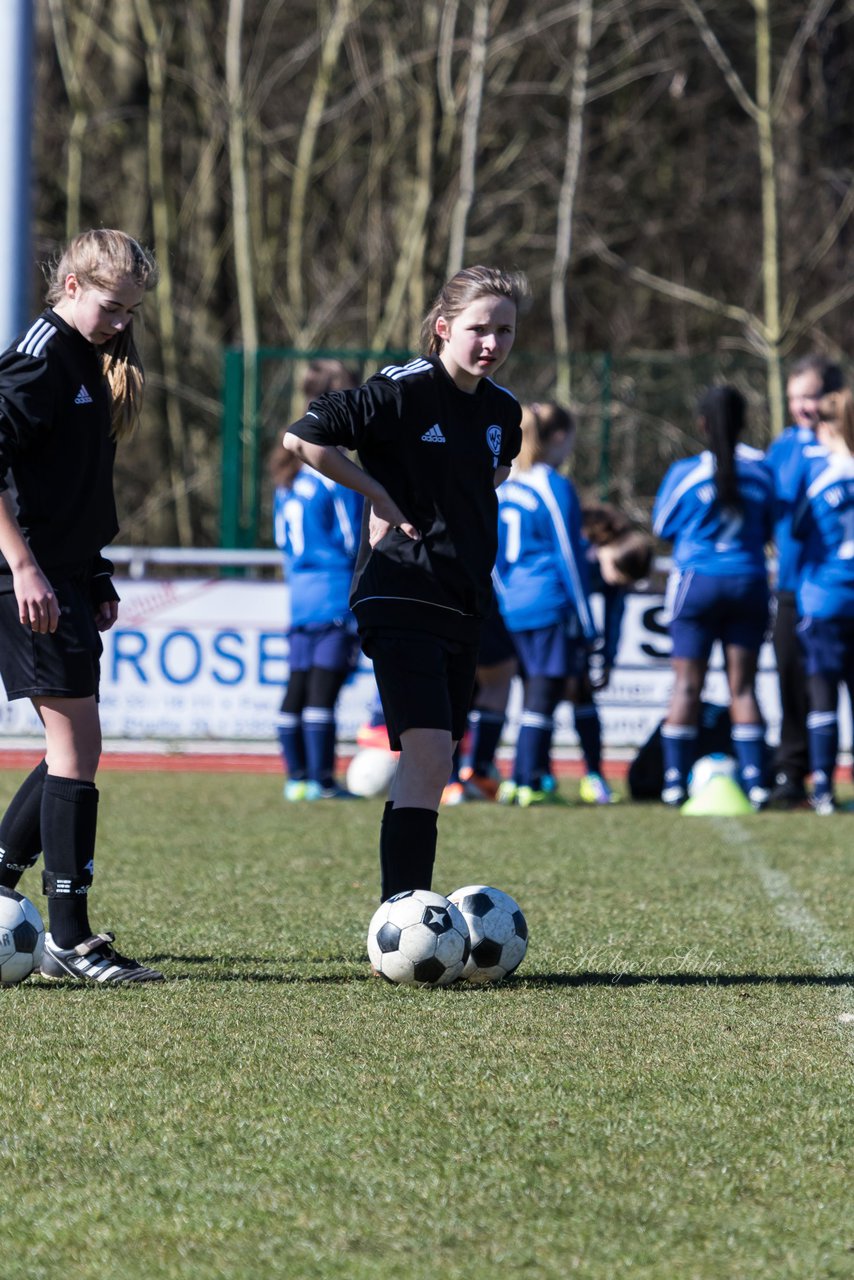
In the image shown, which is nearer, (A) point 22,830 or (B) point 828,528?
(A) point 22,830

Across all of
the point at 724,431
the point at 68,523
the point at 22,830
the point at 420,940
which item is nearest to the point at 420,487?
the point at 68,523

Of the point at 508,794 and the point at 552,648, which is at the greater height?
the point at 552,648

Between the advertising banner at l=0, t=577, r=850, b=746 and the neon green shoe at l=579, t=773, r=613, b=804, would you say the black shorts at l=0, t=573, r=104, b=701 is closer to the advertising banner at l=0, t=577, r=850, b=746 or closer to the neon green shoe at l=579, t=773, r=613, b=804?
the neon green shoe at l=579, t=773, r=613, b=804

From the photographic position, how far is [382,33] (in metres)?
18.8

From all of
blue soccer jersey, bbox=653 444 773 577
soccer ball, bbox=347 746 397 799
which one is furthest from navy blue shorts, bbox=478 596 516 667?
blue soccer jersey, bbox=653 444 773 577

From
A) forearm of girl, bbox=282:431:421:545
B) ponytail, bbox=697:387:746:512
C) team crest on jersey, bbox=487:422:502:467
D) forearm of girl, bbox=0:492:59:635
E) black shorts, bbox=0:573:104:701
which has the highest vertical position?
ponytail, bbox=697:387:746:512

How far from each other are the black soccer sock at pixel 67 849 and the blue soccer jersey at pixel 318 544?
5081mm

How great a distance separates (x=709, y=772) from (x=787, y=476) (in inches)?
65.5

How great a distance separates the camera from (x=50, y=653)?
4.71m

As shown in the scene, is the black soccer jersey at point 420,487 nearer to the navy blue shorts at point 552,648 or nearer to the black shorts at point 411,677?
the black shorts at point 411,677

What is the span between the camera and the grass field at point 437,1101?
287 cm

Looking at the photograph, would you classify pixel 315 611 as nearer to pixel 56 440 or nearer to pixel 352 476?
pixel 352 476

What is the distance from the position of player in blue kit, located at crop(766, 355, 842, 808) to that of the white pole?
5.00 metres

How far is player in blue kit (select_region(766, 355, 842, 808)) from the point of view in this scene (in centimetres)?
968
